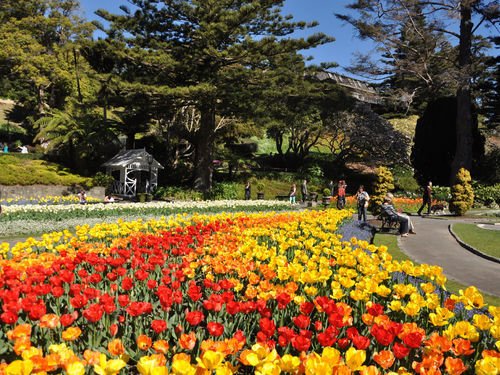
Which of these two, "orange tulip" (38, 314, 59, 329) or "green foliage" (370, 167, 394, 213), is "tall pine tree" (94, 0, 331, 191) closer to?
"green foliage" (370, 167, 394, 213)

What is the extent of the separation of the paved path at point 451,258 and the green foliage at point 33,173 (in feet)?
63.7

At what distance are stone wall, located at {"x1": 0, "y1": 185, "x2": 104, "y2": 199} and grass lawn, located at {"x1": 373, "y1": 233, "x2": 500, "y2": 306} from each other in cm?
1796

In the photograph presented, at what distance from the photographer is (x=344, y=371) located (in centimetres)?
195

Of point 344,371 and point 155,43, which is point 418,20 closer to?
point 155,43

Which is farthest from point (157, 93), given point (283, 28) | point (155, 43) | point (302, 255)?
point (302, 255)

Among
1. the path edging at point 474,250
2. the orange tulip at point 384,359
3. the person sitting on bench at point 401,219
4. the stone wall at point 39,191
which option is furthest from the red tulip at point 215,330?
the stone wall at point 39,191

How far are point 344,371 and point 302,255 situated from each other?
2.89 metres

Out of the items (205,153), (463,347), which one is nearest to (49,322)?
(463,347)

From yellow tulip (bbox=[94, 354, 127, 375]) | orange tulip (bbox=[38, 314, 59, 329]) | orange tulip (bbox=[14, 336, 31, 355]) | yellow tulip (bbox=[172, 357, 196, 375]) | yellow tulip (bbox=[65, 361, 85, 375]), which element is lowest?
orange tulip (bbox=[38, 314, 59, 329])

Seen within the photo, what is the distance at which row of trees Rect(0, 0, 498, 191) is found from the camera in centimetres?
2233

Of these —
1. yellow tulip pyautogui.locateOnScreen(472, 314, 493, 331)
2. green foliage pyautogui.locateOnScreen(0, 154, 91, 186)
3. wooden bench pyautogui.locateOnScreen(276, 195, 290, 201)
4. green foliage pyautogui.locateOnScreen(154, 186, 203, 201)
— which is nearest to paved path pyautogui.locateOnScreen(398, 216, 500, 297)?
yellow tulip pyautogui.locateOnScreen(472, 314, 493, 331)

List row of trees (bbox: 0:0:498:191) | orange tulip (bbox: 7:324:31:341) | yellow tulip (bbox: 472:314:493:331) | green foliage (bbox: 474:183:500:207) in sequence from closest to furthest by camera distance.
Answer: orange tulip (bbox: 7:324:31:341)
yellow tulip (bbox: 472:314:493:331)
row of trees (bbox: 0:0:498:191)
green foliage (bbox: 474:183:500:207)

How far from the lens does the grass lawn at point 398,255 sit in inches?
247

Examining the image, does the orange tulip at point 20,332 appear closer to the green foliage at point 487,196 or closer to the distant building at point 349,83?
the green foliage at point 487,196
